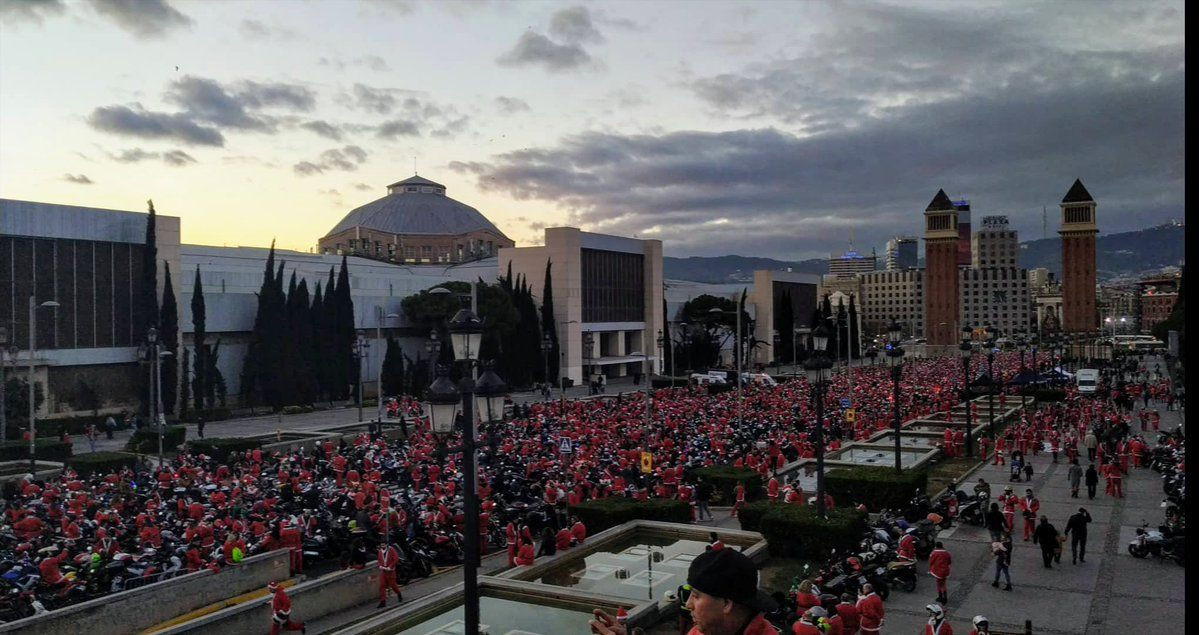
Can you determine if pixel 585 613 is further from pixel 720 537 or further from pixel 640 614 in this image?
pixel 720 537

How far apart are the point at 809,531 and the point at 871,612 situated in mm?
6092

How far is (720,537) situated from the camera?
1744 centimetres

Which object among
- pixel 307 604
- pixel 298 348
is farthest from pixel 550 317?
pixel 307 604

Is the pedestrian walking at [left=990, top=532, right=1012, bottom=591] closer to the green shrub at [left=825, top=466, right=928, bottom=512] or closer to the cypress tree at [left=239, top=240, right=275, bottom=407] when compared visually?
the green shrub at [left=825, top=466, right=928, bottom=512]

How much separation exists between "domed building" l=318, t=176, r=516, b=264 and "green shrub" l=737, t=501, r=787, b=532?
9054cm

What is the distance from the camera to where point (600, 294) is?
74.5m

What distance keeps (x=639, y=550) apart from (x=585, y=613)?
4589 millimetres

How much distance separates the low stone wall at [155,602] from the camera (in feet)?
39.2

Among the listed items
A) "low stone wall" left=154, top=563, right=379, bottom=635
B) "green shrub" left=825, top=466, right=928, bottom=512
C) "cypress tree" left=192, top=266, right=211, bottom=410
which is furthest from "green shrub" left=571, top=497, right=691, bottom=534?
"cypress tree" left=192, top=266, right=211, bottom=410

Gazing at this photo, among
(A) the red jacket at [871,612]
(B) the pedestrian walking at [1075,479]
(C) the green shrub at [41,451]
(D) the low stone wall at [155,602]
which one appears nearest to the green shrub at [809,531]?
(A) the red jacket at [871,612]

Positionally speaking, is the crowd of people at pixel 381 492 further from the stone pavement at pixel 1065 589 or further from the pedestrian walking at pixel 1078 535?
the pedestrian walking at pixel 1078 535

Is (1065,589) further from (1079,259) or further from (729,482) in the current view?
(1079,259)

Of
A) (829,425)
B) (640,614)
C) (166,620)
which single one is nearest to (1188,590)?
(640,614)

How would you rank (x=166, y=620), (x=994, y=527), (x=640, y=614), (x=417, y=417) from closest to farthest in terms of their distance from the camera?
(x=640, y=614) < (x=166, y=620) < (x=994, y=527) < (x=417, y=417)
